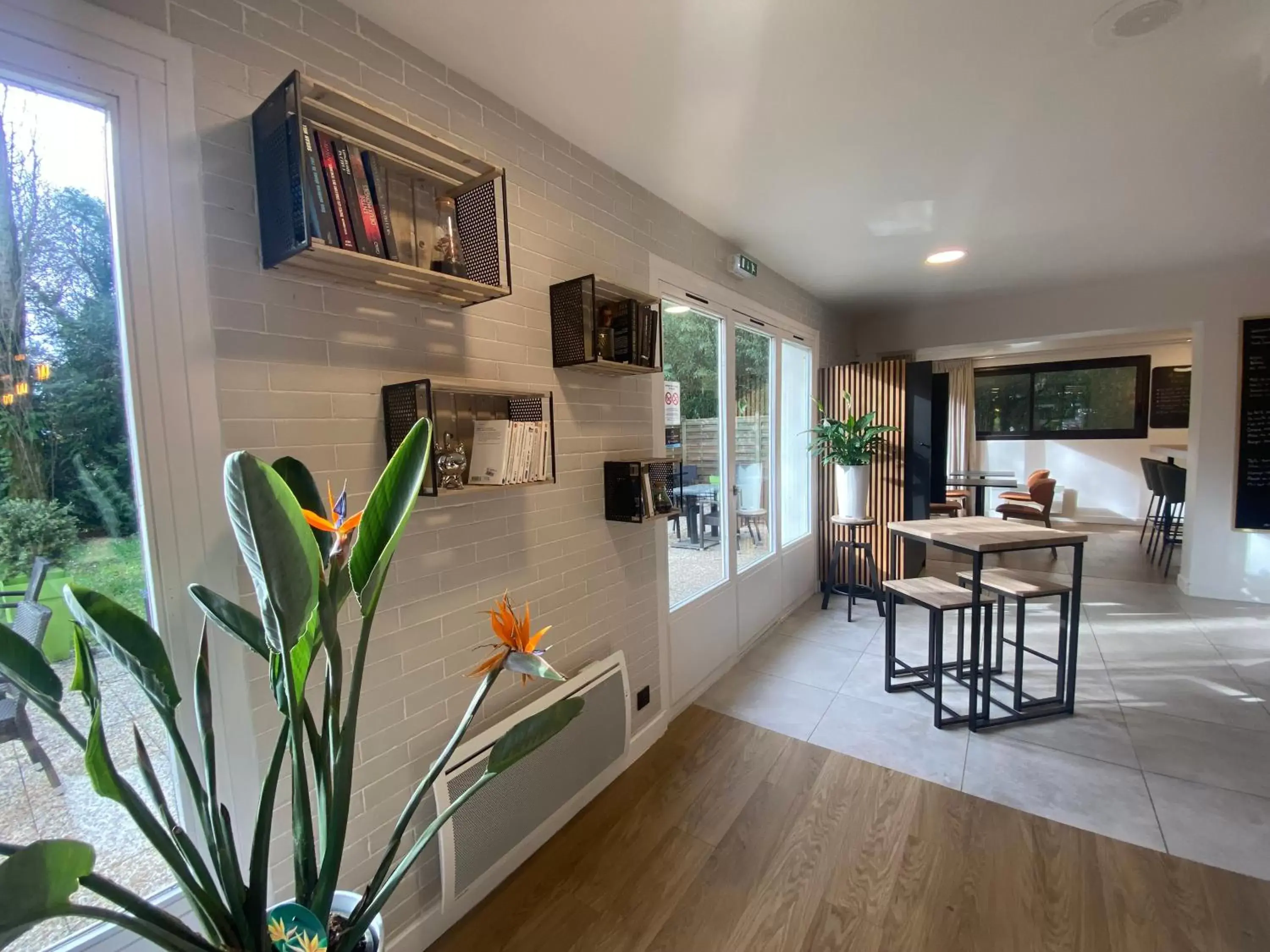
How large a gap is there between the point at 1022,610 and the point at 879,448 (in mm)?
1912

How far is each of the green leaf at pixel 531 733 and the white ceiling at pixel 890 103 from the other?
165 cm

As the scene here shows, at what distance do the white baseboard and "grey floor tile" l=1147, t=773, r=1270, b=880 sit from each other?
1845 millimetres

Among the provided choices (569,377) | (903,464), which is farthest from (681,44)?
(903,464)

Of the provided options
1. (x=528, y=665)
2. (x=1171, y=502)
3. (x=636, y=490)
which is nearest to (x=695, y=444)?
(x=636, y=490)

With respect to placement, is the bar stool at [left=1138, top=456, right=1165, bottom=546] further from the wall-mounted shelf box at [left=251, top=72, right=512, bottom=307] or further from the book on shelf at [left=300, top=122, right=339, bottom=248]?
the book on shelf at [left=300, top=122, right=339, bottom=248]

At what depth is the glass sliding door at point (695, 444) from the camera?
2.72 m

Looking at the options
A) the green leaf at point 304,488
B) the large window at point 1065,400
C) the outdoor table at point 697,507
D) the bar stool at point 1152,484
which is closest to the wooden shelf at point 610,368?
the outdoor table at point 697,507

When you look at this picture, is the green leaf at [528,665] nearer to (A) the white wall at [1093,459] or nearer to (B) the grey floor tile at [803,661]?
(B) the grey floor tile at [803,661]

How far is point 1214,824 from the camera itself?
6.13 feet

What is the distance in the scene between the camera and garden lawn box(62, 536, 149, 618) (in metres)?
1.05

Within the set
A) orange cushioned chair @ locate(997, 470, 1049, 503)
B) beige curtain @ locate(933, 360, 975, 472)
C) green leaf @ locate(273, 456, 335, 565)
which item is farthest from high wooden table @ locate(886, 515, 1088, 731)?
beige curtain @ locate(933, 360, 975, 472)

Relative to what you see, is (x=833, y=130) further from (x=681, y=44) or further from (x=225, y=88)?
(x=225, y=88)

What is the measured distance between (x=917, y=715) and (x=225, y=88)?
10.9 feet

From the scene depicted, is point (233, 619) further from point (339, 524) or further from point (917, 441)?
point (917, 441)
